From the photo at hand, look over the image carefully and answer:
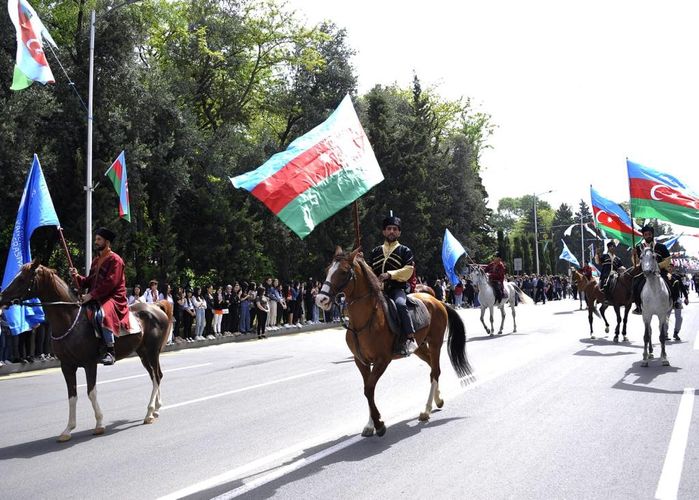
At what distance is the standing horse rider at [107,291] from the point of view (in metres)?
9.12

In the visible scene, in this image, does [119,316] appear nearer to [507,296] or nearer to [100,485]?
[100,485]

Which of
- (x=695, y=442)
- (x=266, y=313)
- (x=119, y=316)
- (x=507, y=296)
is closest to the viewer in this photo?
(x=695, y=442)

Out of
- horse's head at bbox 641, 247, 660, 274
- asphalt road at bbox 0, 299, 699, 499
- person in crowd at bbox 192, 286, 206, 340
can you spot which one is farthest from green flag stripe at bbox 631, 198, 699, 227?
person in crowd at bbox 192, 286, 206, 340

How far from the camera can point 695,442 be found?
7336 mm

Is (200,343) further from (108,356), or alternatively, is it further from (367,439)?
(367,439)

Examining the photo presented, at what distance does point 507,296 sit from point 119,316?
16.7 metres

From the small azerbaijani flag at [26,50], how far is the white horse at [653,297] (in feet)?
A: 46.4

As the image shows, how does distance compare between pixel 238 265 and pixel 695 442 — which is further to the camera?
pixel 238 265

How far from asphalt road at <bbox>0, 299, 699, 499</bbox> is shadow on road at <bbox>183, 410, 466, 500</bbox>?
3 cm

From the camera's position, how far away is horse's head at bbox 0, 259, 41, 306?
867 centimetres

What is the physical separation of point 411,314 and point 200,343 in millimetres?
15603

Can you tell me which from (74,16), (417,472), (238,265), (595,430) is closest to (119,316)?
(417,472)

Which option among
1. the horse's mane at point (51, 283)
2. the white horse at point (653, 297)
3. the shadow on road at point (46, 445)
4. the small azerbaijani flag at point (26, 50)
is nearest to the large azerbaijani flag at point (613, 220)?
the white horse at point (653, 297)

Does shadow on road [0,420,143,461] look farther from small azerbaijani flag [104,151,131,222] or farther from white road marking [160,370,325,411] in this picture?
small azerbaijani flag [104,151,131,222]
